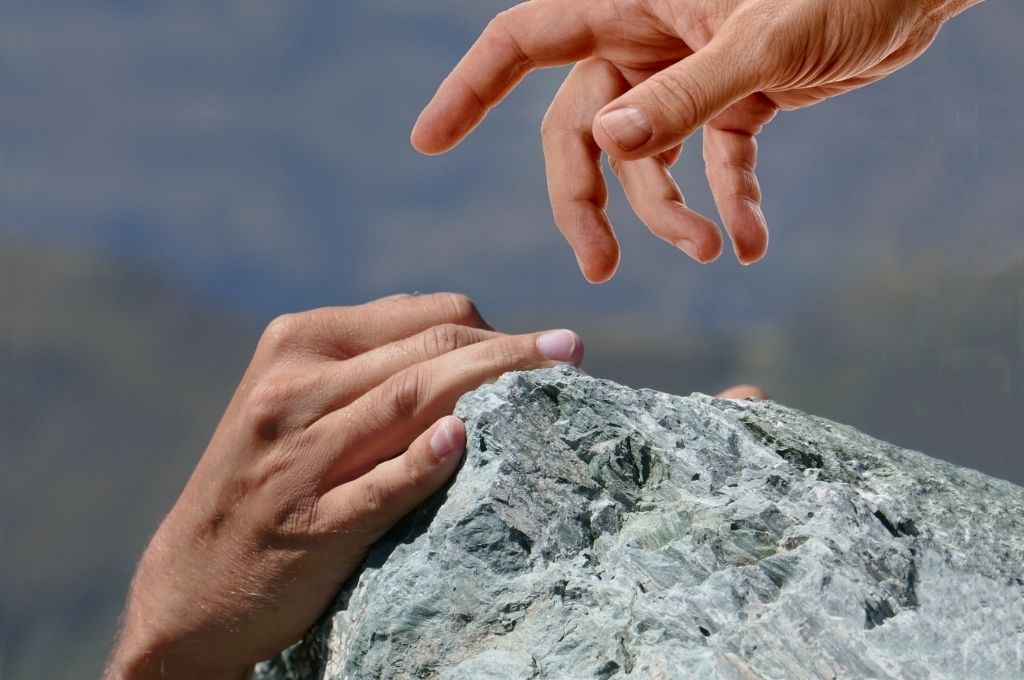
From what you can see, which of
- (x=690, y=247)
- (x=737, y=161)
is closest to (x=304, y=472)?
(x=690, y=247)

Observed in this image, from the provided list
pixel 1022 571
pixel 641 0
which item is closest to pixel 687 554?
pixel 1022 571

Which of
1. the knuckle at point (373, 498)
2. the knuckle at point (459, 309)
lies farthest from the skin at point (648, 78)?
the knuckle at point (373, 498)

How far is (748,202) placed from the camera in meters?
1.31

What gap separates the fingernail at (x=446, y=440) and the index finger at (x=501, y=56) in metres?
0.60

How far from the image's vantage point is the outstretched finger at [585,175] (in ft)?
4.04

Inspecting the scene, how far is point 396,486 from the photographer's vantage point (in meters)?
0.71

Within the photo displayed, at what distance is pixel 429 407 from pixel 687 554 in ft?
0.85

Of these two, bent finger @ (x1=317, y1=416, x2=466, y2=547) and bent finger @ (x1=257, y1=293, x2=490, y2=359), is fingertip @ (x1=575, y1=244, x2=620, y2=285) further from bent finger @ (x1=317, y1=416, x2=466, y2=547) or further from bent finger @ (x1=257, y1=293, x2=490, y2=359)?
bent finger @ (x1=317, y1=416, x2=466, y2=547)

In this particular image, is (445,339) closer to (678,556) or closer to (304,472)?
(304,472)

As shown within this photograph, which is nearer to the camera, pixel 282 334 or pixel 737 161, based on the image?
pixel 282 334

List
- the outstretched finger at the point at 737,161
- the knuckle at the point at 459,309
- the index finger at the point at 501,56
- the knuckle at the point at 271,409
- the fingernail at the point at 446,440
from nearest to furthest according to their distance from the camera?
the fingernail at the point at 446,440 < the knuckle at the point at 271,409 < the knuckle at the point at 459,309 < the index finger at the point at 501,56 < the outstretched finger at the point at 737,161

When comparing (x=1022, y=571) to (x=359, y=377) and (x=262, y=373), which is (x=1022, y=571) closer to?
(x=359, y=377)

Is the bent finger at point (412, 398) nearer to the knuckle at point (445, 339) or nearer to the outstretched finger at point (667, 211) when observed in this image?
the knuckle at point (445, 339)

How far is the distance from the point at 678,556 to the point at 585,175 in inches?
28.7
